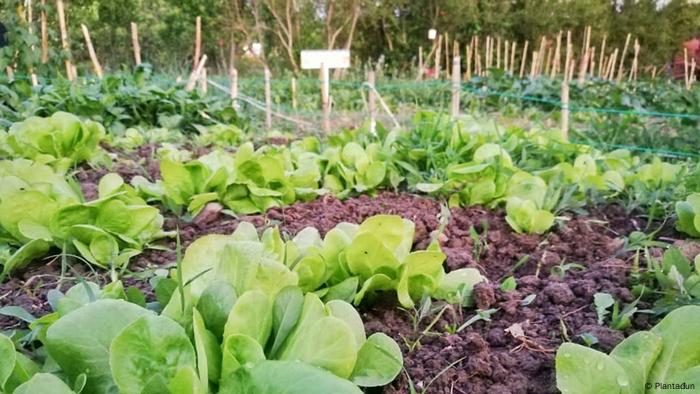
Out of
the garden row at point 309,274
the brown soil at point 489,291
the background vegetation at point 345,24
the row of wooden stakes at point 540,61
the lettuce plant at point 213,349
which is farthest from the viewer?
the background vegetation at point 345,24

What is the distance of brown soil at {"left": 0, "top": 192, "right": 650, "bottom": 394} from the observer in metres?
1.10

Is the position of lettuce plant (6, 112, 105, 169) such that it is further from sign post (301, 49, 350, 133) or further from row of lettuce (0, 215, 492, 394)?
sign post (301, 49, 350, 133)

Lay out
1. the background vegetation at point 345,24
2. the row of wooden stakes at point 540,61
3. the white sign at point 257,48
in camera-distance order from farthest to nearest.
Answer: the white sign at point 257,48, the background vegetation at point 345,24, the row of wooden stakes at point 540,61

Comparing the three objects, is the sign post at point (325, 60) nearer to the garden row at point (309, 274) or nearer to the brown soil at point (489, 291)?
the garden row at point (309, 274)

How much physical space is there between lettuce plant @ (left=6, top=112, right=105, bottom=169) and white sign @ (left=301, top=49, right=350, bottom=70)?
4890 millimetres

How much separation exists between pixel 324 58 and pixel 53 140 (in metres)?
5.21

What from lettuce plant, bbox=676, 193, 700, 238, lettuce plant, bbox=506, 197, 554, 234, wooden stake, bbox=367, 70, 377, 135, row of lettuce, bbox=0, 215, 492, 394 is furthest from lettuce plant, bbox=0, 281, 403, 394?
wooden stake, bbox=367, 70, 377, 135

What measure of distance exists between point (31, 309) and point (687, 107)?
356 inches

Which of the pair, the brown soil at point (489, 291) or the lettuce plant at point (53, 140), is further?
the lettuce plant at point (53, 140)

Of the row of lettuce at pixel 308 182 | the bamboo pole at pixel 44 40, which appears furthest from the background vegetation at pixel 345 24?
the row of lettuce at pixel 308 182

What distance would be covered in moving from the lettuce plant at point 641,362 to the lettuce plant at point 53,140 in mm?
2231

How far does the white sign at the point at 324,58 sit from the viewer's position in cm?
733

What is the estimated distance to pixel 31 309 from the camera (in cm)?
131

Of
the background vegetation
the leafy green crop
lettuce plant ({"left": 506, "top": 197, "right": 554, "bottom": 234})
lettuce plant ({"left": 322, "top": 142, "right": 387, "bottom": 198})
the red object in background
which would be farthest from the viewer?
the background vegetation
